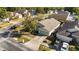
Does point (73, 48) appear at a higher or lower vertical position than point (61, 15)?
lower

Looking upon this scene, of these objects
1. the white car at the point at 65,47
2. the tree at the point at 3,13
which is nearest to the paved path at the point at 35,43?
the white car at the point at 65,47

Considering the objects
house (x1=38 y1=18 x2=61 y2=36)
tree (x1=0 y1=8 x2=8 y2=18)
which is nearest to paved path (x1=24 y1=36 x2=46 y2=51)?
house (x1=38 y1=18 x2=61 y2=36)

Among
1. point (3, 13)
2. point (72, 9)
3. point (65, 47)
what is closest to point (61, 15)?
point (72, 9)

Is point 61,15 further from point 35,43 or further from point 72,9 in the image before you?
point 35,43
